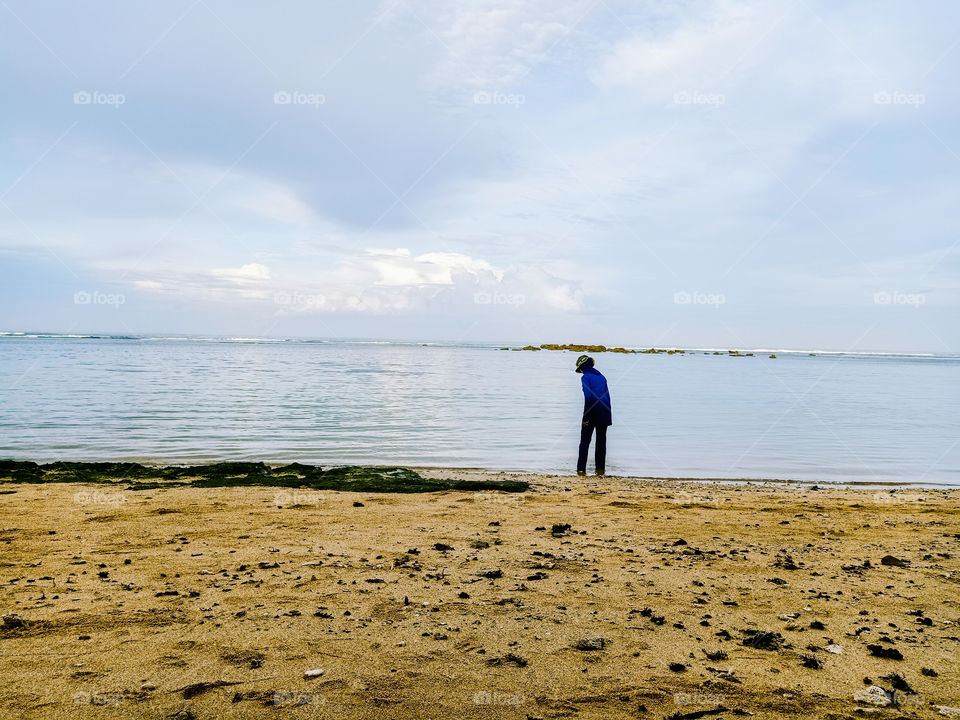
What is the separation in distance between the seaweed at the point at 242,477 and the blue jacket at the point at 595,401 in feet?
9.99

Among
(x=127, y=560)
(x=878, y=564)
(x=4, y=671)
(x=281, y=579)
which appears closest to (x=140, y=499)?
(x=127, y=560)

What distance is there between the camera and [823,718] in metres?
3.68

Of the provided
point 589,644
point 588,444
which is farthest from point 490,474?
point 589,644

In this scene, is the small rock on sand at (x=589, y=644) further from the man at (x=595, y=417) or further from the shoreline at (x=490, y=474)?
the man at (x=595, y=417)

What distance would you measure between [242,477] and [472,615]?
27.2 ft

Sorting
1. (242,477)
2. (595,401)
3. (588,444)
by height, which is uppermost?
(595,401)

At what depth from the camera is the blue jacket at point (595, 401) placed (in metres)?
14.4

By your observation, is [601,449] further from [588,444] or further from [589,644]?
[589,644]

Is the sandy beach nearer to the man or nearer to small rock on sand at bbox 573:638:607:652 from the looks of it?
small rock on sand at bbox 573:638:607:652

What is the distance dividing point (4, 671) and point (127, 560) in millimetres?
2434

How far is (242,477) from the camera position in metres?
12.1

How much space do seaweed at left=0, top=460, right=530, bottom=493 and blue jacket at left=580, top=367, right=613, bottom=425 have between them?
3044mm

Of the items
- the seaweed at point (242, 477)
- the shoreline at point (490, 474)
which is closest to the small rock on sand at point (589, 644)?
the seaweed at point (242, 477)

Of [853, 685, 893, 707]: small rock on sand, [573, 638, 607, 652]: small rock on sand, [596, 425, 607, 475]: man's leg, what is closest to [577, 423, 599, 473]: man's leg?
[596, 425, 607, 475]: man's leg
